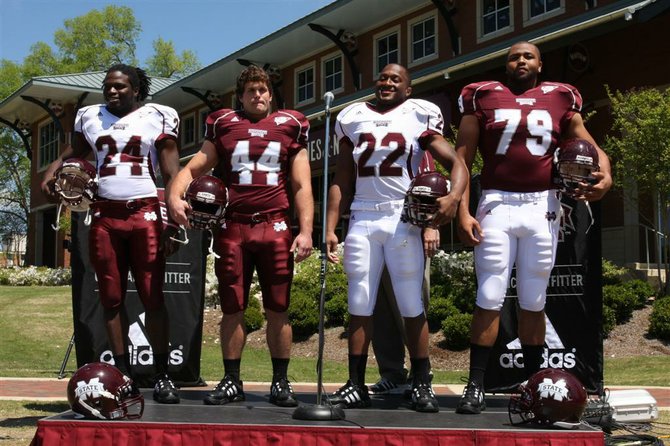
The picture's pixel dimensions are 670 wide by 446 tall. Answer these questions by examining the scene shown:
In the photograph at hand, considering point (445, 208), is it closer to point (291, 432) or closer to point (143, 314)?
point (291, 432)

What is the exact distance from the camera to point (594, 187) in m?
5.07

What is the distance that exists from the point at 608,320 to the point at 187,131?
23192mm

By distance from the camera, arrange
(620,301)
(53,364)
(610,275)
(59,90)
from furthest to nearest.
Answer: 1. (59,90)
2. (610,275)
3. (620,301)
4. (53,364)

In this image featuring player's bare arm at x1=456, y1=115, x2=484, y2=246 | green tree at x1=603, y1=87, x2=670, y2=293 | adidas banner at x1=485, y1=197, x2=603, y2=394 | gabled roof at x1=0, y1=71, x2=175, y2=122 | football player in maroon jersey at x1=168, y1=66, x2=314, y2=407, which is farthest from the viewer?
gabled roof at x1=0, y1=71, x2=175, y2=122

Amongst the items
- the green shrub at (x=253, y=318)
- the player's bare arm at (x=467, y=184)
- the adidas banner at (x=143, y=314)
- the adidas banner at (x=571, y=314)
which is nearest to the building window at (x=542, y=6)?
the green shrub at (x=253, y=318)

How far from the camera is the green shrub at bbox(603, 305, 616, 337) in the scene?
38.6 ft

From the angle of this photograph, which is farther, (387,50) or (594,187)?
(387,50)

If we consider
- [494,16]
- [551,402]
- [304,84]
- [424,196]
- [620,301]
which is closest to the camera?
[551,402]

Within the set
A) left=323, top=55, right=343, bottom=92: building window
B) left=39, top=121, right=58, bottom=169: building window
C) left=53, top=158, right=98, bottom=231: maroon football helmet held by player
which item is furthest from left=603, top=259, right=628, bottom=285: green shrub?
left=39, top=121, right=58, bottom=169: building window

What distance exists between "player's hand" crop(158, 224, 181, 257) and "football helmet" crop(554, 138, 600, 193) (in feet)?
8.47

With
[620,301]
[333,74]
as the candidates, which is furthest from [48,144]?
[620,301]

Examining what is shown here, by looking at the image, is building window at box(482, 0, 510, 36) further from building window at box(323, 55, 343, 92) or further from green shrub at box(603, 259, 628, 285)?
green shrub at box(603, 259, 628, 285)

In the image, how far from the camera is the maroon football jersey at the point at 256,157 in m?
5.53

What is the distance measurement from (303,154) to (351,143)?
372 millimetres
